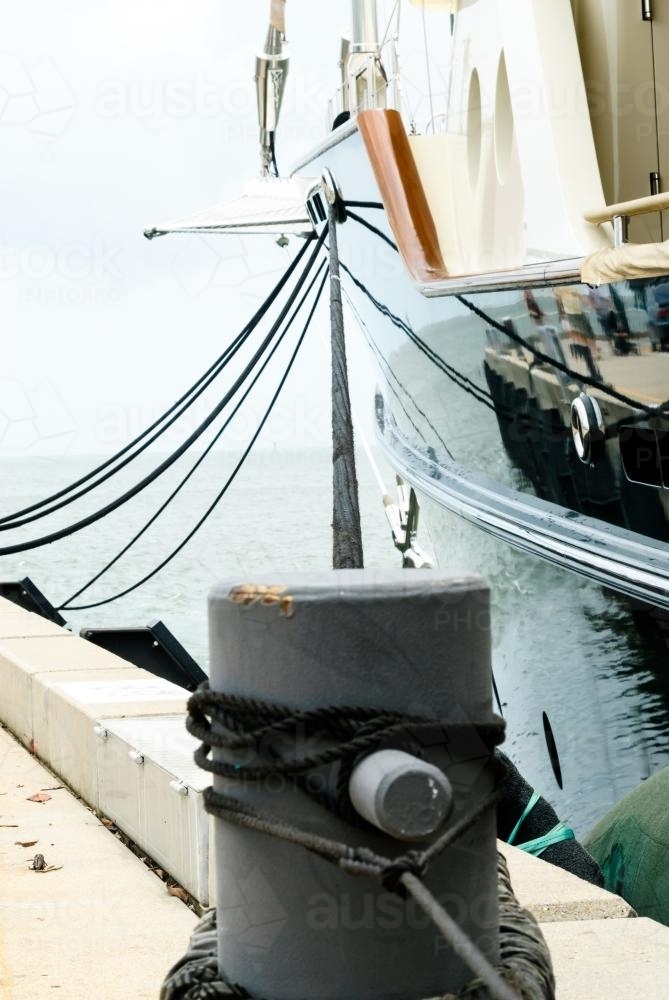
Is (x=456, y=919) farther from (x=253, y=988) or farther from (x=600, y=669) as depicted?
(x=600, y=669)

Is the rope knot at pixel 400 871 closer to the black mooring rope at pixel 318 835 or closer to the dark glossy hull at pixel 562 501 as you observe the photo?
the black mooring rope at pixel 318 835

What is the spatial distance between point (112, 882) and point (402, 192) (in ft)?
13.9

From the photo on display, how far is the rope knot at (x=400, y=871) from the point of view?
1.43m

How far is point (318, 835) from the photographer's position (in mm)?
1502

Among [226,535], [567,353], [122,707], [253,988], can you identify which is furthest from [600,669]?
[226,535]

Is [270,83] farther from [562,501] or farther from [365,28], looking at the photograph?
[562,501]

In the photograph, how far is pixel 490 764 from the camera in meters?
1.60

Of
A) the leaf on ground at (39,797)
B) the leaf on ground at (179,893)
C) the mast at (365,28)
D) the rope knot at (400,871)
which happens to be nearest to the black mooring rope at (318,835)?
the rope knot at (400,871)

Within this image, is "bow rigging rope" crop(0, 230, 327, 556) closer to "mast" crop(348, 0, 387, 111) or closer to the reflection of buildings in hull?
"mast" crop(348, 0, 387, 111)

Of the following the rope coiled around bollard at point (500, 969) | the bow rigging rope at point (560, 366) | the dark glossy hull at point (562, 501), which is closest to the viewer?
the rope coiled around bollard at point (500, 969)

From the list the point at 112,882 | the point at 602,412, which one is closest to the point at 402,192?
the point at 602,412

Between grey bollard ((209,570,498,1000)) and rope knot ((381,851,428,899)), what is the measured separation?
0.05 meters

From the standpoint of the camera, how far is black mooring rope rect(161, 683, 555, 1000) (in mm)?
1426

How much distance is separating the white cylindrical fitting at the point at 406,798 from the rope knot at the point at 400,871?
0.03 m
